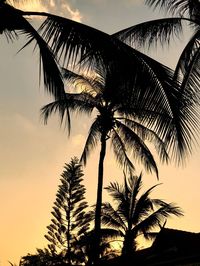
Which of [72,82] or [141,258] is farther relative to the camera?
[72,82]

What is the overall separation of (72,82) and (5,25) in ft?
48.3

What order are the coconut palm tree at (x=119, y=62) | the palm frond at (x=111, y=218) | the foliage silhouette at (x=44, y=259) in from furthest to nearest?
the foliage silhouette at (x=44, y=259)
the palm frond at (x=111, y=218)
the coconut palm tree at (x=119, y=62)

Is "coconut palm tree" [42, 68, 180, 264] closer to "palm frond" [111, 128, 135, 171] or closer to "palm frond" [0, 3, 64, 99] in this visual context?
"palm frond" [111, 128, 135, 171]

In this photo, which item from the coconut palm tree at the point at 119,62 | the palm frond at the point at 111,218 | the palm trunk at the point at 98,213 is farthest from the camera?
the palm frond at the point at 111,218

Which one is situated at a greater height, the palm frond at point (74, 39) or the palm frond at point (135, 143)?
the palm frond at point (135, 143)

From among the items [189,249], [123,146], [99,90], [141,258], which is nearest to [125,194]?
[123,146]

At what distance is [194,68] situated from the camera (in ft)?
25.3

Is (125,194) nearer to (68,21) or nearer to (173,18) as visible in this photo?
(173,18)

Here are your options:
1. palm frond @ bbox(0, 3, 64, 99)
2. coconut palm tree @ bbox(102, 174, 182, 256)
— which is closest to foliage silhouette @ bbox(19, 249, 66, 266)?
coconut palm tree @ bbox(102, 174, 182, 256)

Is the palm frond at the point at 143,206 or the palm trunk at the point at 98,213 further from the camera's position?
the palm frond at the point at 143,206

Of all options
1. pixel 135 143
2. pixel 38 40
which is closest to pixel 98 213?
pixel 135 143

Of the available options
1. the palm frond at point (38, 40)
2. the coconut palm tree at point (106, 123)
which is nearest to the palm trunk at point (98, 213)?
the coconut palm tree at point (106, 123)

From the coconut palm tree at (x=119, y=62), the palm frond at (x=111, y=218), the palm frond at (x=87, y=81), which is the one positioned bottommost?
the coconut palm tree at (x=119, y=62)

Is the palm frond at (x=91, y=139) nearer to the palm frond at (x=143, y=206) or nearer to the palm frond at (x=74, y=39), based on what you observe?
the palm frond at (x=143, y=206)
